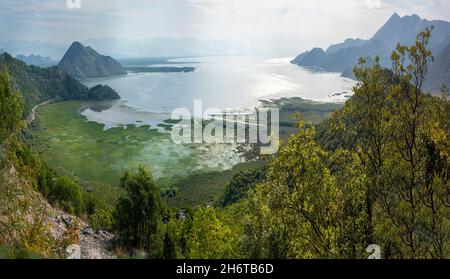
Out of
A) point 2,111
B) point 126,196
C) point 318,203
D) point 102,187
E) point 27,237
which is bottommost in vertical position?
point 102,187

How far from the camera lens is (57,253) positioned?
54.7ft

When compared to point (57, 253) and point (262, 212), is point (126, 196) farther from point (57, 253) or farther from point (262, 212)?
point (262, 212)

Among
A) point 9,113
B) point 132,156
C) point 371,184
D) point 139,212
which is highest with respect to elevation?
point 9,113

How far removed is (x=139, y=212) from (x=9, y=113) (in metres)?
18.8

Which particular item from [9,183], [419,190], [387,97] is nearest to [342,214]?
[419,190]

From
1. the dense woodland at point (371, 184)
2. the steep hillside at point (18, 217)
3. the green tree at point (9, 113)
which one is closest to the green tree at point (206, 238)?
the steep hillside at point (18, 217)

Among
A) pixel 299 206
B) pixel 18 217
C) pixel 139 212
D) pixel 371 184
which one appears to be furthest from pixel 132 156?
pixel 371 184

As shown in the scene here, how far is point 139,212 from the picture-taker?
33.9 metres

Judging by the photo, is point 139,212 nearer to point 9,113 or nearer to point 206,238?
point 206,238

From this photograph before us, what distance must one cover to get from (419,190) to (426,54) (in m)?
4.85

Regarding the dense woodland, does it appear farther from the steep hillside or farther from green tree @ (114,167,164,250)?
green tree @ (114,167,164,250)

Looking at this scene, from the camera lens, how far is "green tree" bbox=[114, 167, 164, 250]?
32.2 meters

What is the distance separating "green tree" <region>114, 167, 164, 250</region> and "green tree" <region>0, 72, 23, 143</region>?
17.0m
